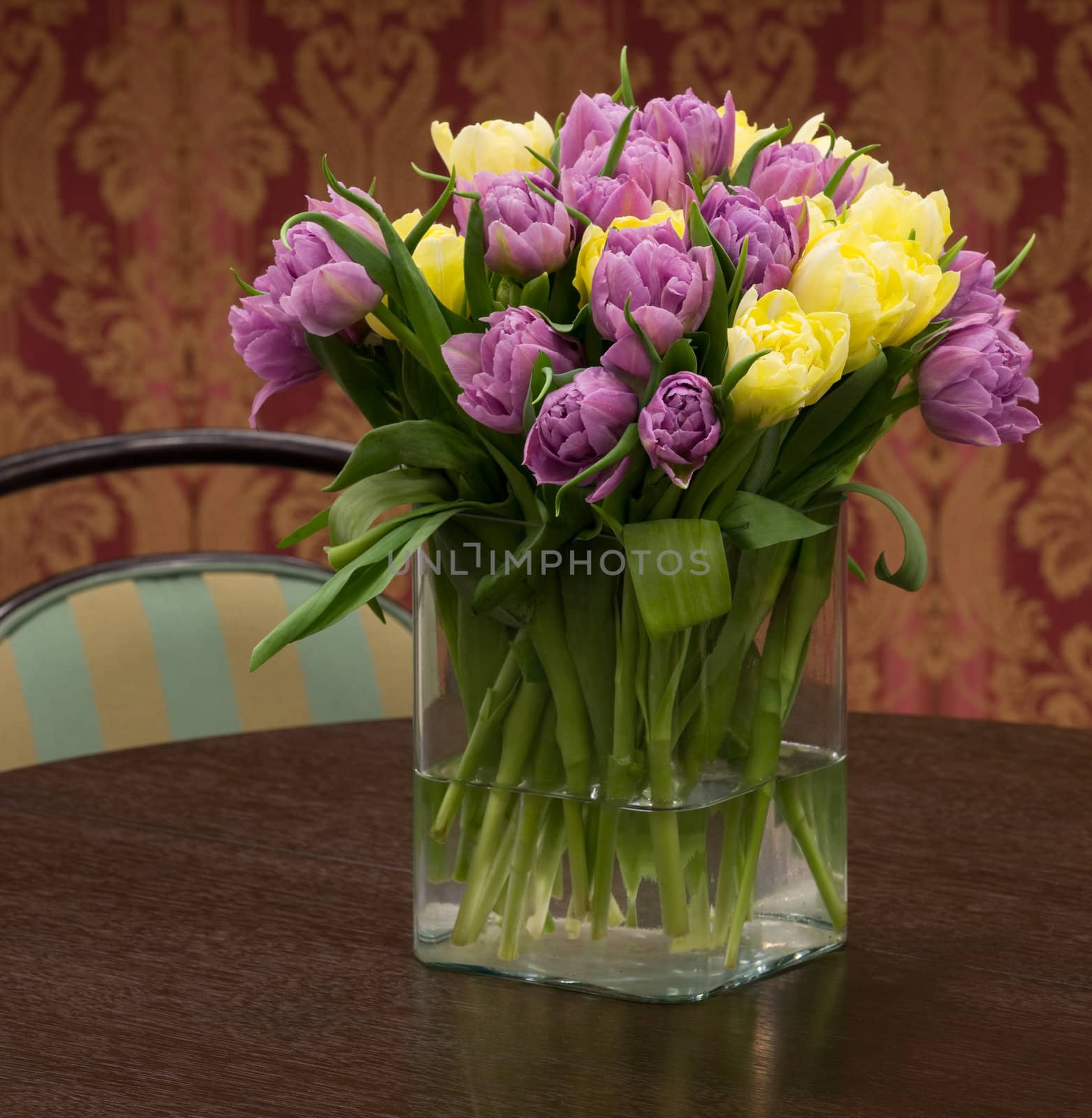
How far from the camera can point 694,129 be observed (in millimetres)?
638

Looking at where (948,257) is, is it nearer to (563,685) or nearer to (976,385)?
(976,385)

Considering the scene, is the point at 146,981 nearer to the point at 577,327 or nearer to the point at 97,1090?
the point at 97,1090

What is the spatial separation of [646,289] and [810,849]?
0.28 metres

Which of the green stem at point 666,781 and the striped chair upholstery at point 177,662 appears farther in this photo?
the striped chair upholstery at point 177,662

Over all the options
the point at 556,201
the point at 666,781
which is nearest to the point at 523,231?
the point at 556,201

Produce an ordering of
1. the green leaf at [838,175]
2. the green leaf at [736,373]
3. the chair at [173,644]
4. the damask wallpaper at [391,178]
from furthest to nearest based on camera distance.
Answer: the damask wallpaper at [391,178]
the chair at [173,644]
the green leaf at [838,175]
the green leaf at [736,373]

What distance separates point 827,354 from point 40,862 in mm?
524

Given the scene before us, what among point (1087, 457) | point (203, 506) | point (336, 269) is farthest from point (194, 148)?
point (336, 269)

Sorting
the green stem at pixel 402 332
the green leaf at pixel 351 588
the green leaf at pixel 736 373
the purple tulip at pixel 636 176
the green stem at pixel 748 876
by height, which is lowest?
the green stem at pixel 748 876

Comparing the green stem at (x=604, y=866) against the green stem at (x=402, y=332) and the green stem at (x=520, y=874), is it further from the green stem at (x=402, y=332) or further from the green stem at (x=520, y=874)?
the green stem at (x=402, y=332)

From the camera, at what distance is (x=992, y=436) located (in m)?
0.63

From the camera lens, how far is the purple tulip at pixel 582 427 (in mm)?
565

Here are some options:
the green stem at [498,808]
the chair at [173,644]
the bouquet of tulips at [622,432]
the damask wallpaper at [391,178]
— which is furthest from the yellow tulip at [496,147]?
the damask wallpaper at [391,178]

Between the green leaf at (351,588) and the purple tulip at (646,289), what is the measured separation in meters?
0.11
